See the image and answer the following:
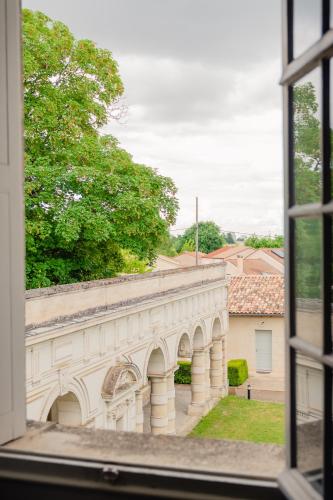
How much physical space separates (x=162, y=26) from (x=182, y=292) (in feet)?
24.3

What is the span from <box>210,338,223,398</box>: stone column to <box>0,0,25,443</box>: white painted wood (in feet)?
53.1

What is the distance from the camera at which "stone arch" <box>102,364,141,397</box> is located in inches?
352

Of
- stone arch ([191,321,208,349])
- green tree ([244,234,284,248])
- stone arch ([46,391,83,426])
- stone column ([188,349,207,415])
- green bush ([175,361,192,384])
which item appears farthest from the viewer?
green tree ([244,234,284,248])

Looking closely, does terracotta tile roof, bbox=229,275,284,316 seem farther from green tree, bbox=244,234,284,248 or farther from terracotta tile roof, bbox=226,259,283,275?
green tree, bbox=244,234,284,248

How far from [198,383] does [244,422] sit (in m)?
1.82

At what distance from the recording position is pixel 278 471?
1.38 metres

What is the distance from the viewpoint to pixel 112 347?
9469 millimetres

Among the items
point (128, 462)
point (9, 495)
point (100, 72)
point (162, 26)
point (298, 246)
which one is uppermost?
point (162, 26)

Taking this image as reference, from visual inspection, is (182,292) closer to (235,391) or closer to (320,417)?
(235,391)

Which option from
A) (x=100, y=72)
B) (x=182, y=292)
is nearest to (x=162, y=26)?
(x=100, y=72)

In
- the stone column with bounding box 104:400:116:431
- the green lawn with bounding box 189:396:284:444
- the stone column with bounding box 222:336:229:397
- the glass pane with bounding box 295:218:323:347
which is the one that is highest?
the glass pane with bounding box 295:218:323:347

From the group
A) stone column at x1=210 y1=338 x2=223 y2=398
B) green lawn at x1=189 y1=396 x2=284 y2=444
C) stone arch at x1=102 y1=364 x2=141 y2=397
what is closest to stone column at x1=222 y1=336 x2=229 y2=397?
stone column at x1=210 y1=338 x2=223 y2=398

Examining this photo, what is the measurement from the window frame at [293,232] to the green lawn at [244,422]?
11655mm

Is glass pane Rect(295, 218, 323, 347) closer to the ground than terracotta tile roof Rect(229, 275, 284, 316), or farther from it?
farther from it
